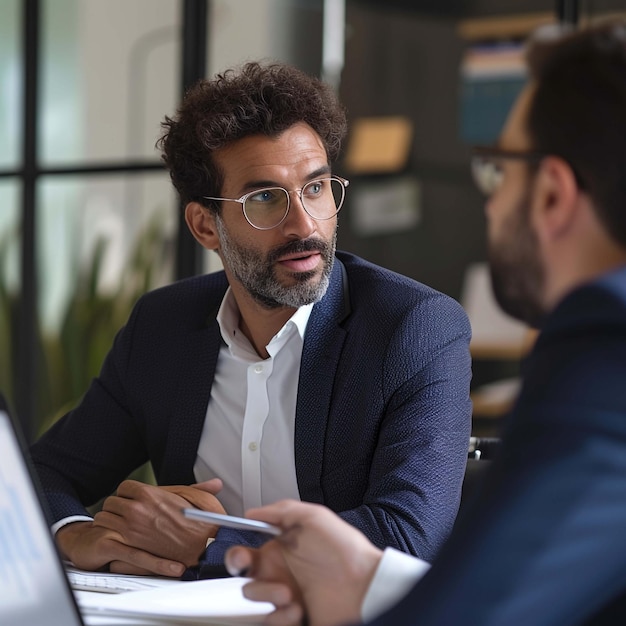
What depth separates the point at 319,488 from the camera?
208cm

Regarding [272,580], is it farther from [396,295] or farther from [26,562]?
[396,295]

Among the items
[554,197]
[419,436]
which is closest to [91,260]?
[419,436]

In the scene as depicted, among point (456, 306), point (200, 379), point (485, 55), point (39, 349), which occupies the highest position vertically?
point (485, 55)

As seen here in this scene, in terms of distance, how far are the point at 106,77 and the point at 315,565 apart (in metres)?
3.77

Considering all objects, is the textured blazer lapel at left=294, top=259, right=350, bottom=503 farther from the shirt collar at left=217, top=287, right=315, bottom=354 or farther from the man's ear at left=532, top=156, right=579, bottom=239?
the man's ear at left=532, top=156, right=579, bottom=239

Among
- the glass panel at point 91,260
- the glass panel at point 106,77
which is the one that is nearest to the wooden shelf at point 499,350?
the glass panel at point 91,260

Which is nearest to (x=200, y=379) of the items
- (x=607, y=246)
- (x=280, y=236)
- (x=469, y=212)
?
(x=280, y=236)

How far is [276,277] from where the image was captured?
2.25m

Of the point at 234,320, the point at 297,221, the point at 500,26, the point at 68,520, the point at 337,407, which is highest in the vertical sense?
the point at 500,26

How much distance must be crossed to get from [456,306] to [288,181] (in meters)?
0.42

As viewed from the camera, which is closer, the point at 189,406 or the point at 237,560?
the point at 237,560

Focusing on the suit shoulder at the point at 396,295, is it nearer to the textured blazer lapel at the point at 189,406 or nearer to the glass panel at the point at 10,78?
the textured blazer lapel at the point at 189,406

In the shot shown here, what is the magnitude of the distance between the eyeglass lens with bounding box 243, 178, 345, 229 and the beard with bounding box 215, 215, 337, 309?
2.2 inches

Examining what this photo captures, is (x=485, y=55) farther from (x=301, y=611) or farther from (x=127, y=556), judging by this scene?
(x=301, y=611)
